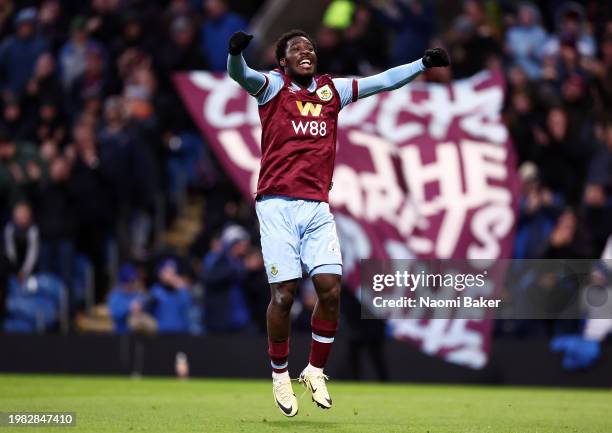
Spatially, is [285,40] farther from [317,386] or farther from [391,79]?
[317,386]

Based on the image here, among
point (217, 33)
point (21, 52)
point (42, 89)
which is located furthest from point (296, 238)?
point (21, 52)

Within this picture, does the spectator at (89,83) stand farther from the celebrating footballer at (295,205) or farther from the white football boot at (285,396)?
the white football boot at (285,396)

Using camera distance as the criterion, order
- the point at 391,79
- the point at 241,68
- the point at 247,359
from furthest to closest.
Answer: the point at 247,359
the point at 391,79
the point at 241,68

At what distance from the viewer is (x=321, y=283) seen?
1010cm

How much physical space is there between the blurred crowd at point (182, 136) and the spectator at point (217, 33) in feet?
0.09

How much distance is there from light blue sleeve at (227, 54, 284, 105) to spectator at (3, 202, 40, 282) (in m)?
9.50

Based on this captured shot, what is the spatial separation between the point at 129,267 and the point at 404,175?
13.2 ft

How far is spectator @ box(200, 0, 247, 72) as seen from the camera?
21062 millimetres

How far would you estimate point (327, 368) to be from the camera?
17.8 metres

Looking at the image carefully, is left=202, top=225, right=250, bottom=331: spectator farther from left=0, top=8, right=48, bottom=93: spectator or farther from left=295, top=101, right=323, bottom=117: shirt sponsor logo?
left=295, top=101, right=323, bottom=117: shirt sponsor logo

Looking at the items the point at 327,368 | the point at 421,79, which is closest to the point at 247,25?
the point at 421,79

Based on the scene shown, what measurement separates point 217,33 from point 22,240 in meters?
Answer: 4.57

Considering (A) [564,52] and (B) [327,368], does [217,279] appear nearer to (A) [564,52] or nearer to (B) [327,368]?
(B) [327,368]

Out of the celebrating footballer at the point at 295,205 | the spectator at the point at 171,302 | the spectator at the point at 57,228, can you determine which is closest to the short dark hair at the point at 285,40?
the celebrating footballer at the point at 295,205
